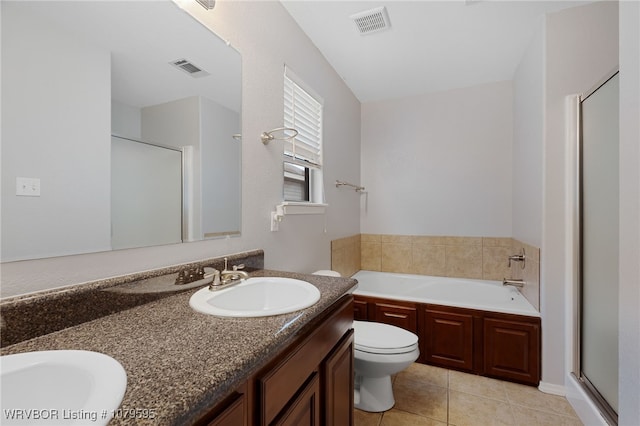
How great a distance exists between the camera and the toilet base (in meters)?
1.76

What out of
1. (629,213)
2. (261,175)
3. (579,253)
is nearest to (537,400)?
(579,253)

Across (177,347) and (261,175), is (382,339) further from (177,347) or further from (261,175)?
(177,347)

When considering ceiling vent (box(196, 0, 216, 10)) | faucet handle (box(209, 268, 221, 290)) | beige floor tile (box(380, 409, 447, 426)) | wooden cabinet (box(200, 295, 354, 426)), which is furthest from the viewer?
beige floor tile (box(380, 409, 447, 426))

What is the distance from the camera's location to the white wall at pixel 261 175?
31.5 inches

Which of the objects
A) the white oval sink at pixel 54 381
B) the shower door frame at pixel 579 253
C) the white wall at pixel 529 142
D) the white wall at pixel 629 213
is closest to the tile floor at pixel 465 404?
the shower door frame at pixel 579 253

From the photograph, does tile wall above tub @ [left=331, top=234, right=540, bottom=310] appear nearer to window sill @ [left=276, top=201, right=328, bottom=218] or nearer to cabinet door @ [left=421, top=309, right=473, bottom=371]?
window sill @ [left=276, top=201, right=328, bottom=218]

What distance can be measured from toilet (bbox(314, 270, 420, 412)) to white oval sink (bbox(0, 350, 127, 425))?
144 centimetres

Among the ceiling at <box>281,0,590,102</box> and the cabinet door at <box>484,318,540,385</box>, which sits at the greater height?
the ceiling at <box>281,0,590,102</box>

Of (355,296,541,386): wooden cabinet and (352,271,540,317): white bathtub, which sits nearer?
(355,296,541,386): wooden cabinet

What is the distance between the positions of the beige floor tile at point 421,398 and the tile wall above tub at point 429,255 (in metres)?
1.04

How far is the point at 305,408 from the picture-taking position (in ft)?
2.89

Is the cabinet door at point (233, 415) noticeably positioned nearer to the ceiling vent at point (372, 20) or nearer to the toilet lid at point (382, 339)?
the toilet lid at point (382, 339)

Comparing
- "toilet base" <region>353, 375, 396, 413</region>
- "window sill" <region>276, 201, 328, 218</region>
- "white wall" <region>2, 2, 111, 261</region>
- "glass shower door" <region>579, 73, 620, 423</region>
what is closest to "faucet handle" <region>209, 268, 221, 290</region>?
"white wall" <region>2, 2, 111, 261</region>

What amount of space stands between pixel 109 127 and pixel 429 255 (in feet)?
9.69
